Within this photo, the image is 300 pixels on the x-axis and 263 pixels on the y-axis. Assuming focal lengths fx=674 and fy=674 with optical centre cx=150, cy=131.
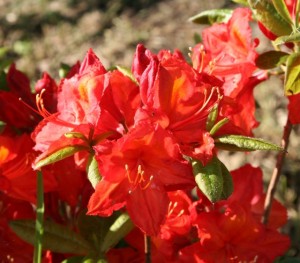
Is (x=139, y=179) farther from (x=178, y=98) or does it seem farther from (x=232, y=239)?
(x=232, y=239)

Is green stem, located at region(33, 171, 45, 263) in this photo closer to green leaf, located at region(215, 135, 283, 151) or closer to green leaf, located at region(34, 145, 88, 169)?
green leaf, located at region(34, 145, 88, 169)

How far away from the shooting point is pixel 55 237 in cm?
129

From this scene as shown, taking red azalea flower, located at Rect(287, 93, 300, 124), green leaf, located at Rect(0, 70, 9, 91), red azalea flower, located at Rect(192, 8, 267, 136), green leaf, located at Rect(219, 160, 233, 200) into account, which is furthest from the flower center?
green leaf, located at Rect(0, 70, 9, 91)

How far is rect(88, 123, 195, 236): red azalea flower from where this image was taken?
1.02m

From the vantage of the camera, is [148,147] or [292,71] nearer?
[148,147]

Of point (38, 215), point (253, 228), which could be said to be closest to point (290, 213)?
point (253, 228)

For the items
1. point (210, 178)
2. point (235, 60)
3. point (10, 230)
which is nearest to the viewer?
point (210, 178)

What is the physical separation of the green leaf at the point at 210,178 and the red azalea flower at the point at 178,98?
17 mm

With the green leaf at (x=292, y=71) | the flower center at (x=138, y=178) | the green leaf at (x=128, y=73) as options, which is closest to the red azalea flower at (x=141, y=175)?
the flower center at (x=138, y=178)

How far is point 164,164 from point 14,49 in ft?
9.85

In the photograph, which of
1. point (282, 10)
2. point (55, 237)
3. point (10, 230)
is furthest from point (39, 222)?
point (282, 10)

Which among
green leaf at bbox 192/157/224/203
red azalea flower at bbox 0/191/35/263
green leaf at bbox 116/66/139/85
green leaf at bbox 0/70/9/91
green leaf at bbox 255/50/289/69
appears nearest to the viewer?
green leaf at bbox 192/157/224/203

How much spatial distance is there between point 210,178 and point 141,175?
0.36ft

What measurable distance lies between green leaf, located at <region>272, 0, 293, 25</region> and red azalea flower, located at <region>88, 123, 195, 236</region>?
13.3 inches
